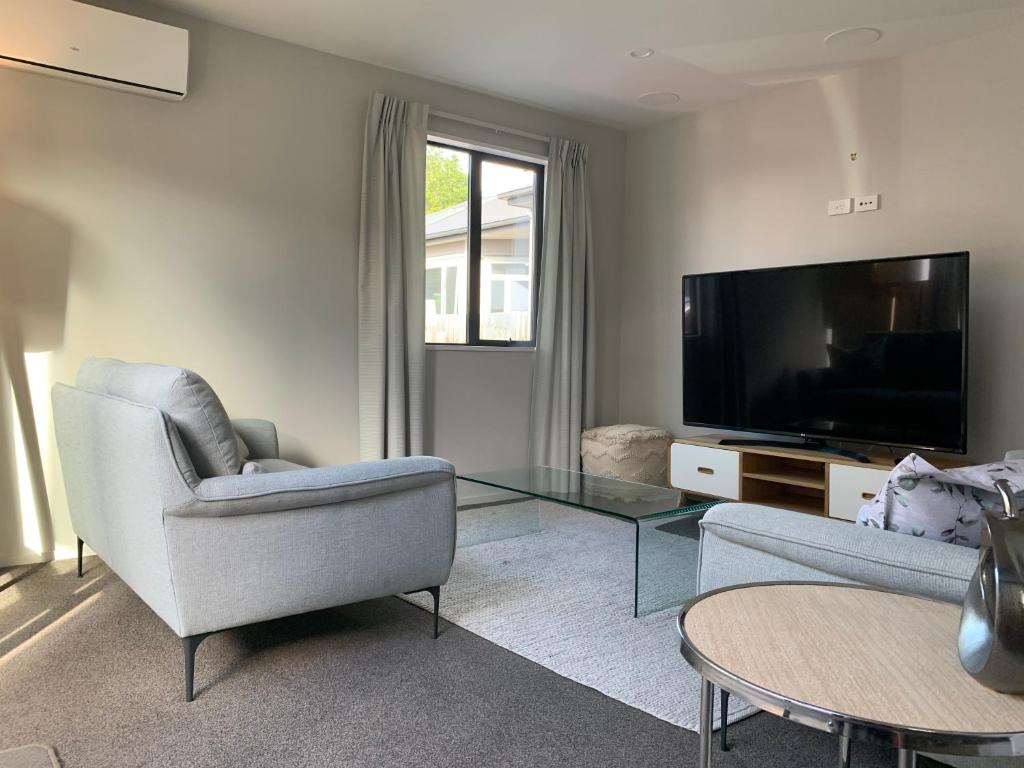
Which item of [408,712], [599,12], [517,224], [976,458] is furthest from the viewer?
[517,224]

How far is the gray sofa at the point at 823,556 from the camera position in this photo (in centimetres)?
146

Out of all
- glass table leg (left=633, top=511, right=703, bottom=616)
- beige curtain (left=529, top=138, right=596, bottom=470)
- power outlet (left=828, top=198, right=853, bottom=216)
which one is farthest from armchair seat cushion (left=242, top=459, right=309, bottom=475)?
power outlet (left=828, top=198, right=853, bottom=216)

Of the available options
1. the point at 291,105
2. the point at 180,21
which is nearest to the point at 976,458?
the point at 291,105

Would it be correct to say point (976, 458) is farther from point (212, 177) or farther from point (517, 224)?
point (212, 177)

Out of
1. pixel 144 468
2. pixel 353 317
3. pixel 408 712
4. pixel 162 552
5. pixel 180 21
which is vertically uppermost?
pixel 180 21

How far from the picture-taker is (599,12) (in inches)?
131

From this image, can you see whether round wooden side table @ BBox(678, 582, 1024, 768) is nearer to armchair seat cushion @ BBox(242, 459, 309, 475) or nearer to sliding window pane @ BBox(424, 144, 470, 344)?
armchair seat cushion @ BBox(242, 459, 309, 475)

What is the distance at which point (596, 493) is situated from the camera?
321cm

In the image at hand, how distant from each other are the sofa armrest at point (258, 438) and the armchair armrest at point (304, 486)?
1311mm

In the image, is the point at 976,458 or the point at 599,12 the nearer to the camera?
the point at 599,12

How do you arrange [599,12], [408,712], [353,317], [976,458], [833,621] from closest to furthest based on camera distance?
[833,621], [408,712], [599,12], [976,458], [353,317]

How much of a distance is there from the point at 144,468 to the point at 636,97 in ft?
11.9

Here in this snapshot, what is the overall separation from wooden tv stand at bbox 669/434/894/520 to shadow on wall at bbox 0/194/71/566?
3.24 metres

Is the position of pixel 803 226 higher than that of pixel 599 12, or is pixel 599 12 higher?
pixel 599 12
